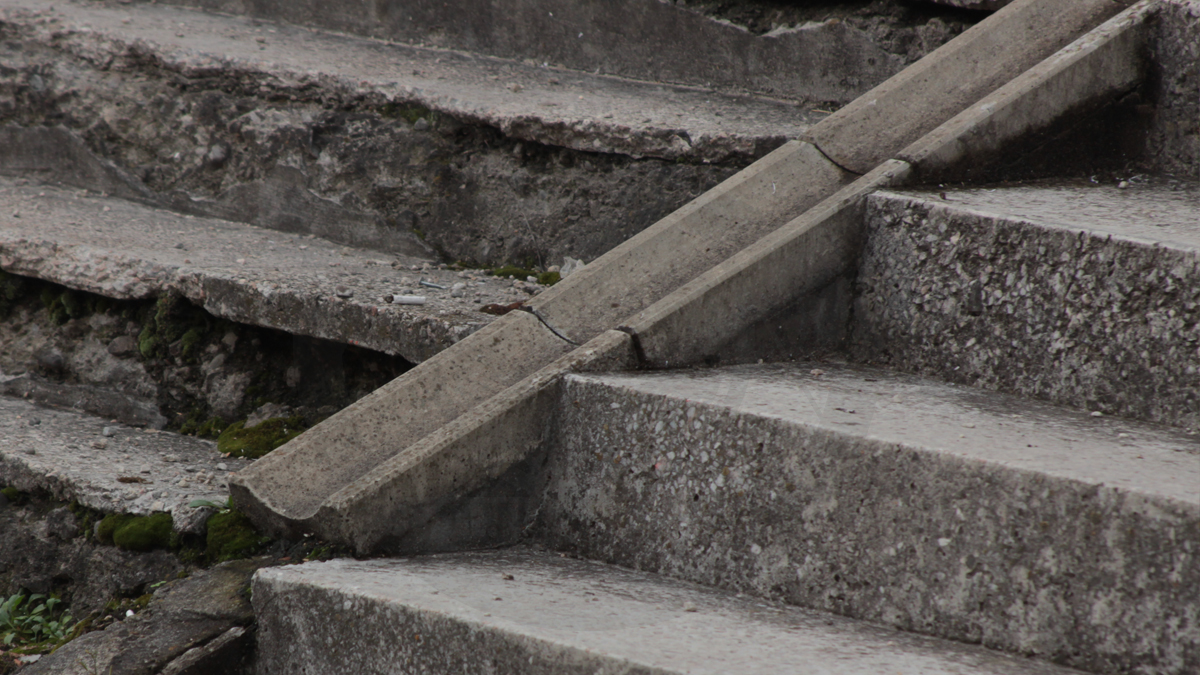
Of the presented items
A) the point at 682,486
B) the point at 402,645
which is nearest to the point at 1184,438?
the point at 682,486

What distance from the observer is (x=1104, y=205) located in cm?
196

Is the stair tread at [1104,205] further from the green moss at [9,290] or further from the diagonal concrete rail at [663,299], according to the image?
the green moss at [9,290]

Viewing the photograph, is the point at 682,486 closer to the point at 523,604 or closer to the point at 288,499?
the point at 523,604

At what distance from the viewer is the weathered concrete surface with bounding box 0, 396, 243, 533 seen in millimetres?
2164

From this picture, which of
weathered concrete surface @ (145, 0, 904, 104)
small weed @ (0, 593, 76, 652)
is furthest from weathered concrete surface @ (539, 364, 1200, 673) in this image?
weathered concrete surface @ (145, 0, 904, 104)

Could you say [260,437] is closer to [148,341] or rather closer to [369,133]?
[148,341]

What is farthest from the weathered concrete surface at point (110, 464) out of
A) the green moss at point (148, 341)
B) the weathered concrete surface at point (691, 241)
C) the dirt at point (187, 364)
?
the weathered concrete surface at point (691, 241)

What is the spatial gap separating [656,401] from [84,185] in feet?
9.00

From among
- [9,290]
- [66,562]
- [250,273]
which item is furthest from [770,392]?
[9,290]

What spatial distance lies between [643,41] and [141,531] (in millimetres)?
2299

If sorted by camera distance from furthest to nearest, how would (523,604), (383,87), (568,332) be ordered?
(383,87) → (568,332) → (523,604)

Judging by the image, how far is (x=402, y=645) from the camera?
1.59m

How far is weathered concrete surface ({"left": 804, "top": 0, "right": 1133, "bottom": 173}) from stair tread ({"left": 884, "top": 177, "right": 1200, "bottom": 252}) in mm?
261

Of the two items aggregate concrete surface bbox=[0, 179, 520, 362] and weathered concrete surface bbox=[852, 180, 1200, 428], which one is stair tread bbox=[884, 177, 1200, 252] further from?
aggregate concrete surface bbox=[0, 179, 520, 362]
